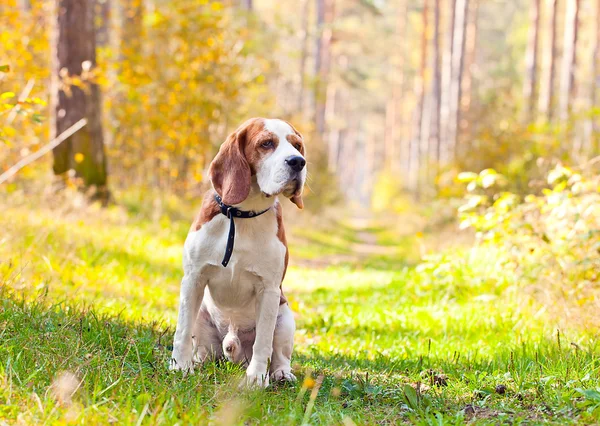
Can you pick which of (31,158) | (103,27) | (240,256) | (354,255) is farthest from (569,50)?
(240,256)

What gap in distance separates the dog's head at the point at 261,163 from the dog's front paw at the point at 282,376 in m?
1.06

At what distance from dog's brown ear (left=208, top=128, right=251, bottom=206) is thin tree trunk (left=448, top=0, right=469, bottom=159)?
735 inches

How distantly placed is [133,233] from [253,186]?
18.1 ft

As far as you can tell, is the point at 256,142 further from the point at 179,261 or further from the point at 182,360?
the point at 179,261

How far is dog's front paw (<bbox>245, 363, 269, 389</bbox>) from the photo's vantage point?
3.56 m

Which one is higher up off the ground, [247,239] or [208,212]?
[208,212]

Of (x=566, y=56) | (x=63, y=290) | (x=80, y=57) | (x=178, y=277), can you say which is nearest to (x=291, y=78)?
(x=566, y=56)

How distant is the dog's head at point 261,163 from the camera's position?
367cm

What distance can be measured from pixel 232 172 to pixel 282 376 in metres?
1.26

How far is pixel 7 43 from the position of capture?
903 cm

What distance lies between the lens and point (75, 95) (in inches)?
394

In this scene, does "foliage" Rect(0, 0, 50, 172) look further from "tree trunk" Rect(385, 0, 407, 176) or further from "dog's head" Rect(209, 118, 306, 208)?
"tree trunk" Rect(385, 0, 407, 176)

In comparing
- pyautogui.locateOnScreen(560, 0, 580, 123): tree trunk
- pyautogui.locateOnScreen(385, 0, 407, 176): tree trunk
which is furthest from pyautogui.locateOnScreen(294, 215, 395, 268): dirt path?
pyautogui.locateOnScreen(385, 0, 407, 176): tree trunk

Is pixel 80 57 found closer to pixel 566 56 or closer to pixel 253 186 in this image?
pixel 253 186
